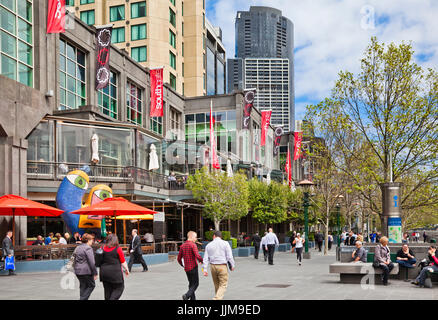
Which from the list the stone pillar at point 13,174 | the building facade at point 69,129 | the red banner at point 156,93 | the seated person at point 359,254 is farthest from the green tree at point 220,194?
the seated person at point 359,254

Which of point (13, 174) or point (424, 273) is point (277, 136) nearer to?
point (13, 174)

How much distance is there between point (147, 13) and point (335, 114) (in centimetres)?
3508

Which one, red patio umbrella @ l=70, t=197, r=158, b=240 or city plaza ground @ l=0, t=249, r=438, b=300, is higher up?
red patio umbrella @ l=70, t=197, r=158, b=240

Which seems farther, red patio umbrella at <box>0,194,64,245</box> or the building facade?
the building facade

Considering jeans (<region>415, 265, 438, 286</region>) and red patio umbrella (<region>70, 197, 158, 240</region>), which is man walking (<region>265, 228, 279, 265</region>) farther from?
jeans (<region>415, 265, 438, 286</region>)

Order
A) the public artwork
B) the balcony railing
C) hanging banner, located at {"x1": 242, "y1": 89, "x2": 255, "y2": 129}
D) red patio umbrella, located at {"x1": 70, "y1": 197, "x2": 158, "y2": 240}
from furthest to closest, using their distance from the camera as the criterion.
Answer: hanging banner, located at {"x1": 242, "y1": 89, "x2": 255, "y2": 129} < the balcony railing < the public artwork < red patio umbrella, located at {"x1": 70, "y1": 197, "x2": 158, "y2": 240}

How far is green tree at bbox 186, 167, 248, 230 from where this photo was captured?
116ft

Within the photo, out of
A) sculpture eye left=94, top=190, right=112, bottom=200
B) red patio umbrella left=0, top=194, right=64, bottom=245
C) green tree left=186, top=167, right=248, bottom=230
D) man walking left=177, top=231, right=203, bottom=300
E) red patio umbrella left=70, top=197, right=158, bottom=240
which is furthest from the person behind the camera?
green tree left=186, top=167, right=248, bottom=230

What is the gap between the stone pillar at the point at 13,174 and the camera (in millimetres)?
23469

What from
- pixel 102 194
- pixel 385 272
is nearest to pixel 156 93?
pixel 102 194

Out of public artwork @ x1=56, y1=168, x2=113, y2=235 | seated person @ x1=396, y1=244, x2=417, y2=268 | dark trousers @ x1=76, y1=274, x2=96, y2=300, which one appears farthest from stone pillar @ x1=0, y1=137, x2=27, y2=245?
seated person @ x1=396, y1=244, x2=417, y2=268

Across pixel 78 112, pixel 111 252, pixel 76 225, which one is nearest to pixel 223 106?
pixel 78 112

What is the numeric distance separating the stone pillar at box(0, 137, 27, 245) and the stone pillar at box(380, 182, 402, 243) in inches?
609

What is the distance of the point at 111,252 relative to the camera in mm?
10016
